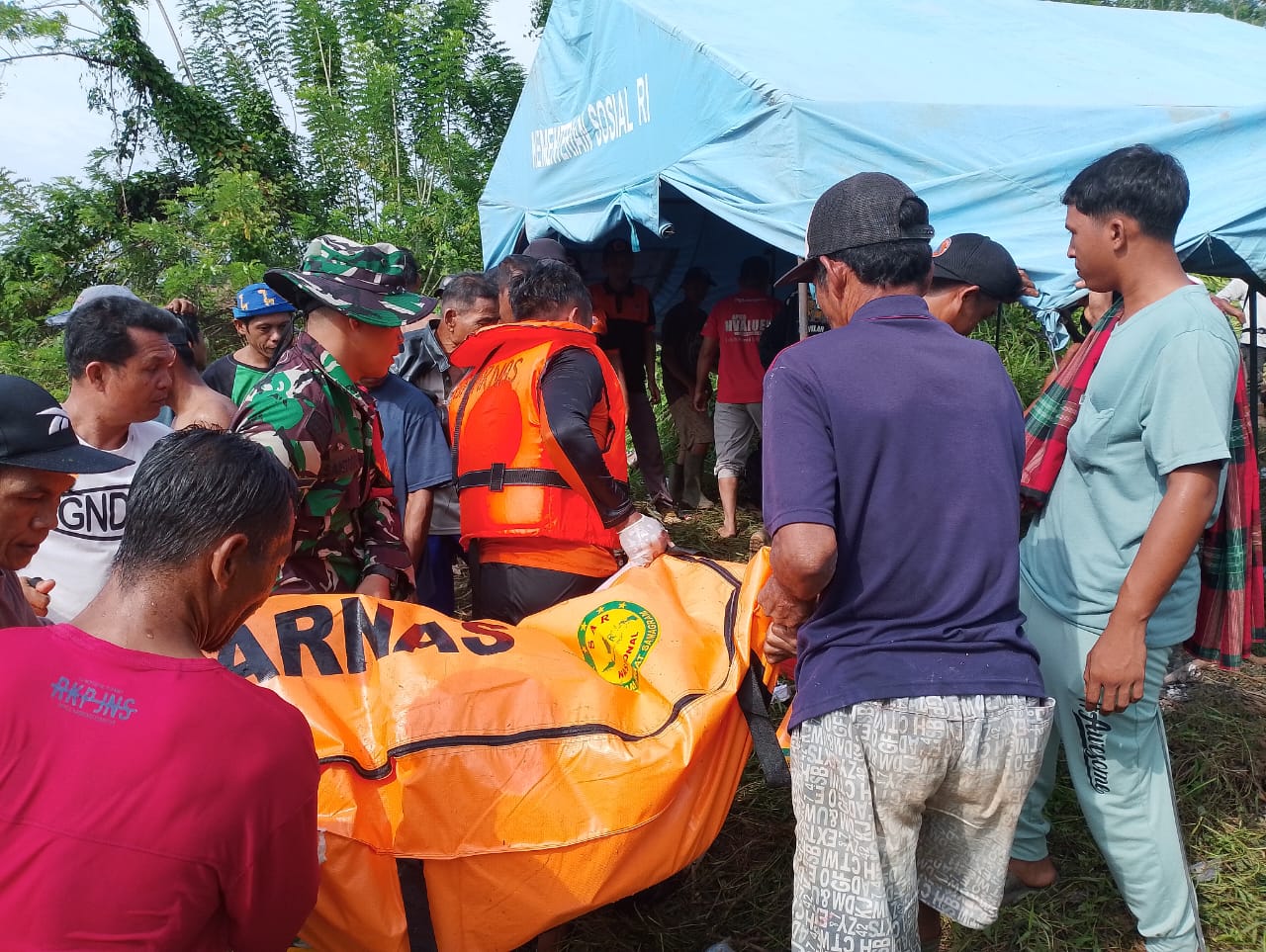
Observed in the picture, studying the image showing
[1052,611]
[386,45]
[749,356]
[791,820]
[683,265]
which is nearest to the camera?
[1052,611]

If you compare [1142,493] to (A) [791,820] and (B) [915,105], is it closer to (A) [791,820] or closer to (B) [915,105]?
(A) [791,820]

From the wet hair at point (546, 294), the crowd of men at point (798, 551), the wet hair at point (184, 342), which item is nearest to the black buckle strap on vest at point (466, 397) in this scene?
the crowd of men at point (798, 551)

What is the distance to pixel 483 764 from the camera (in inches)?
72.8

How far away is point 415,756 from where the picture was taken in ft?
5.98

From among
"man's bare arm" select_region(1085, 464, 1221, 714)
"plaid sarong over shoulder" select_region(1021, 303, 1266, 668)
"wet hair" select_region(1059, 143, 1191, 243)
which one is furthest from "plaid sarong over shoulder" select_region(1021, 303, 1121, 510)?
"man's bare arm" select_region(1085, 464, 1221, 714)

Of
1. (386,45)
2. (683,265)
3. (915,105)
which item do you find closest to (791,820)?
(915,105)

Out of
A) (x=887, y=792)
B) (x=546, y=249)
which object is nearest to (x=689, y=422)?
(x=546, y=249)

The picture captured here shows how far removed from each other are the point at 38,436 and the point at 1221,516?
2587 millimetres

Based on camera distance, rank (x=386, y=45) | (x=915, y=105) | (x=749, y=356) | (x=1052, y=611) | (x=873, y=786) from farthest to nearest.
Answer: (x=386, y=45), (x=749, y=356), (x=915, y=105), (x=1052, y=611), (x=873, y=786)

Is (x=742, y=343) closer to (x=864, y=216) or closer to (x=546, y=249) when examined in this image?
(x=546, y=249)

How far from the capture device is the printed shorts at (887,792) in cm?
164

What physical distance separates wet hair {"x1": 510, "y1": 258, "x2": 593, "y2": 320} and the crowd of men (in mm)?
10

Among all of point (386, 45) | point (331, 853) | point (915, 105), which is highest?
point (386, 45)

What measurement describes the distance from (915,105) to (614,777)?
3.63 m
